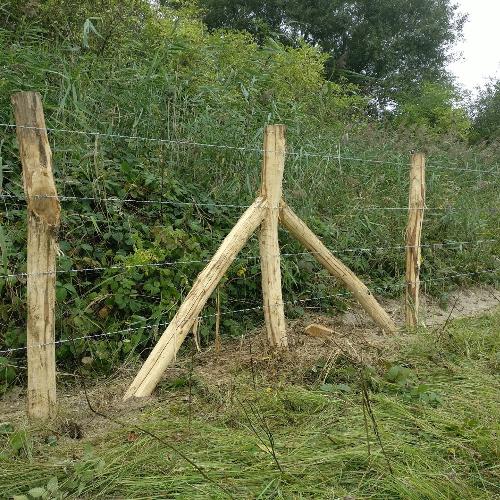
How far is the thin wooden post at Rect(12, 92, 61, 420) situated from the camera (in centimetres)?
317

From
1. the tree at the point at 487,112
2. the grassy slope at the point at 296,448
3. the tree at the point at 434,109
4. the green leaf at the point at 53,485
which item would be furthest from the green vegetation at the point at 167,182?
the tree at the point at 487,112

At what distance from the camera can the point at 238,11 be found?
848 inches

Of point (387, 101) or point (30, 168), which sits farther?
point (387, 101)

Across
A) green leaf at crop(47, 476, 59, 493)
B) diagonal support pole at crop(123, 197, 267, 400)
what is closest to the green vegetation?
diagonal support pole at crop(123, 197, 267, 400)

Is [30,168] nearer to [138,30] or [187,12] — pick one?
[138,30]

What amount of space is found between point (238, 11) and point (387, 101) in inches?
237

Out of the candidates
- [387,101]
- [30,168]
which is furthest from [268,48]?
[387,101]

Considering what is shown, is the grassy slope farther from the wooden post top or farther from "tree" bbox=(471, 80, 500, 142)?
"tree" bbox=(471, 80, 500, 142)

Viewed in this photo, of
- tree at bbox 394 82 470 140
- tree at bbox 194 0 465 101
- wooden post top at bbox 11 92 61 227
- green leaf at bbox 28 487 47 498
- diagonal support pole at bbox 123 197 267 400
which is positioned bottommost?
green leaf at bbox 28 487 47 498

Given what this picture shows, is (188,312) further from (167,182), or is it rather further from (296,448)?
(167,182)

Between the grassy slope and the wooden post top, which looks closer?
the grassy slope

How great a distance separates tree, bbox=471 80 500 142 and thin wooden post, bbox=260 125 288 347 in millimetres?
17087

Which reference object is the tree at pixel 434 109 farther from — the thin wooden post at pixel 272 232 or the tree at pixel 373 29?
the thin wooden post at pixel 272 232

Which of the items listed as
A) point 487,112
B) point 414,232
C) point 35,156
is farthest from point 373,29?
point 35,156
